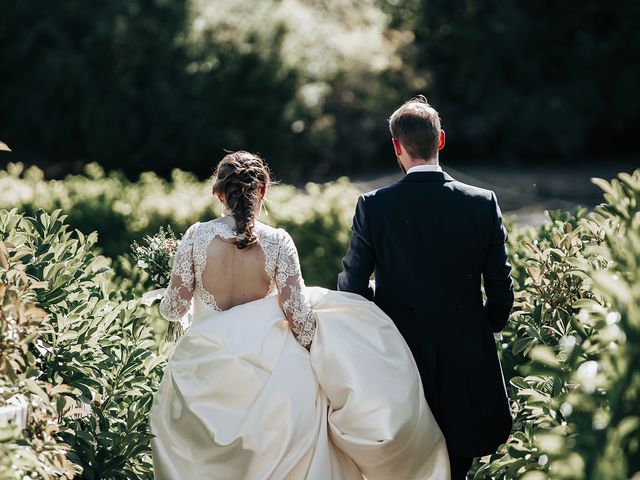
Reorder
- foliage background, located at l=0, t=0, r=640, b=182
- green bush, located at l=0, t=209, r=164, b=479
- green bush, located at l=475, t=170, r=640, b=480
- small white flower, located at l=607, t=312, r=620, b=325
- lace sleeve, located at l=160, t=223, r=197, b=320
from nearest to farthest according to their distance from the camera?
green bush, located at l=475, t=170, r=640, b=480, small white flower, located at l=607, t=312, r=620, b=325, green bush, located at l=0, t=209, r=164, b=479, lace sleeve, located at l=160, t=223, r=197, b=320, foliage background, located at l=0, t=0, r=640, b=182

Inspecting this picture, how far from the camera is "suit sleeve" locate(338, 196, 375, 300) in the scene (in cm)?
388

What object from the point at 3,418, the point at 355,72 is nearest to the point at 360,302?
the point at 3,418

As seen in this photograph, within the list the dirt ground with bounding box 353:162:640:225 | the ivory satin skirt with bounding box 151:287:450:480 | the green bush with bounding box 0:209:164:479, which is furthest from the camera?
the dirt ground with bounding box 353:162:640:225

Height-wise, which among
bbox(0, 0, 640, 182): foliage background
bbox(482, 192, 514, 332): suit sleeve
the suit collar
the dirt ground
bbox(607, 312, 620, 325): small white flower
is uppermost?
bbox(0, 0, 640, 182): foliage background

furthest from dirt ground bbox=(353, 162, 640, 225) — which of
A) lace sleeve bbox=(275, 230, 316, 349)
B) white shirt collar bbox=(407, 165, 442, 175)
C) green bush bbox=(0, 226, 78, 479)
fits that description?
green bush bbox=(0, 226, 78, 479)

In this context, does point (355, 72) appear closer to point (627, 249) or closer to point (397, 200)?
point (397, 200)

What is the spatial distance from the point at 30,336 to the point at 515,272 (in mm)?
2900

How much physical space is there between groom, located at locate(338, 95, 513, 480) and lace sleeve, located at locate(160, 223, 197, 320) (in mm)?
740

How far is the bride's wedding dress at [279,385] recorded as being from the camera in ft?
12.3

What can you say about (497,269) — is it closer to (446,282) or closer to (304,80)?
(446,282)

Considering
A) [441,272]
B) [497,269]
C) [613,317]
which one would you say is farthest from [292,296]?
[613,317]

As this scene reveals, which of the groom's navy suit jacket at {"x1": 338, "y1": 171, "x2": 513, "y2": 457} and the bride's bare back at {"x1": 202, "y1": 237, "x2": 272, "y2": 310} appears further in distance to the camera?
the bride's bare back at {"x1": 202, "y1": 237, "x2": 272, "y2": 310}

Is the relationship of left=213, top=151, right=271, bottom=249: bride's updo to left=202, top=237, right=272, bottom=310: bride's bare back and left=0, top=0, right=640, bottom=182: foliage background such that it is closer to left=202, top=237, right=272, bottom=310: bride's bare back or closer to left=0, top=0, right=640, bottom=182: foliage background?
left=202, top=237, right=272, bottom=310: bride's bare back

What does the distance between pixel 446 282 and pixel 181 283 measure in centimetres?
122
